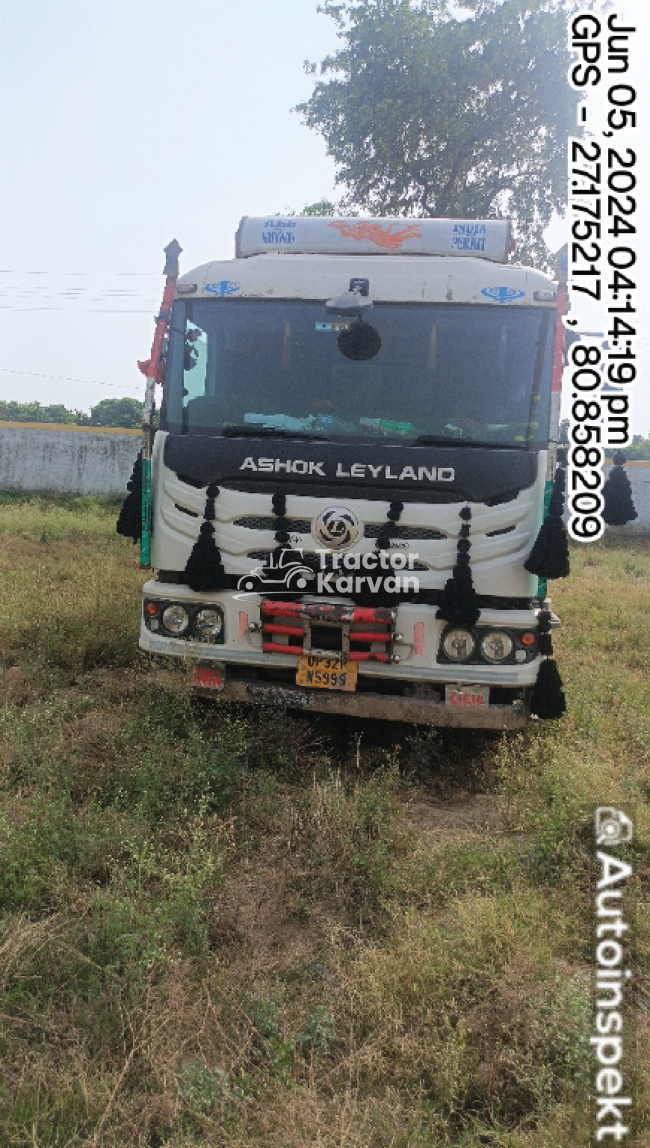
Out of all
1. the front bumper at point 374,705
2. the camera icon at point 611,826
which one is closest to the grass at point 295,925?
the camera icon at point 611,826

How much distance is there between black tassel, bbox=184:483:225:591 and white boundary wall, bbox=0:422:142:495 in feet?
56.7

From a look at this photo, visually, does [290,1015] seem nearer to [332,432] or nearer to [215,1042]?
[215,1042]

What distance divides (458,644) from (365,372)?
5.08 feet

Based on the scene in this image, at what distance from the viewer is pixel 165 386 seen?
4.73 meters

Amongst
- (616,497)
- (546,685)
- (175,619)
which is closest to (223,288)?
(175,619)

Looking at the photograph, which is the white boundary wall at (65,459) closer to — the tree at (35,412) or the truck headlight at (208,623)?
the truck headlight at (208,623)

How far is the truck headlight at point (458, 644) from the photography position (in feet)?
14.4

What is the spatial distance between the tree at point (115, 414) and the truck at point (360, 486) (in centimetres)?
4077

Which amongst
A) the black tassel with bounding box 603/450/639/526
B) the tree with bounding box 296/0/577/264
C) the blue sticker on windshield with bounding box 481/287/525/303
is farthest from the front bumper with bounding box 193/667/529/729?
the tree with bounding box 296/0/577/264

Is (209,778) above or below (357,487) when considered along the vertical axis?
below

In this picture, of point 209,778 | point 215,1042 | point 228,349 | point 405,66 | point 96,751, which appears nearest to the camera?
point 215,1042

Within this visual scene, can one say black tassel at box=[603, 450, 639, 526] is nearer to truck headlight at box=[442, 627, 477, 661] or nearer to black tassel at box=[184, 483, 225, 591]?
truck headlight at box=[442, 627, 477, 661]

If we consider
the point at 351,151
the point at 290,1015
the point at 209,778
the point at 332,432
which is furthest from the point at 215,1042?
the point at 351,151

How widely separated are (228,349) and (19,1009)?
11.1 ft
